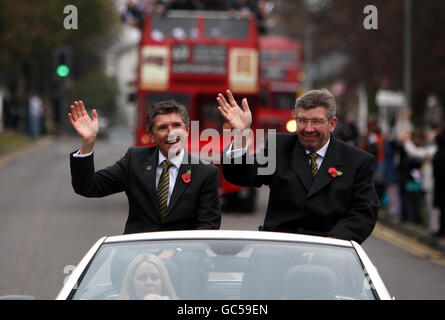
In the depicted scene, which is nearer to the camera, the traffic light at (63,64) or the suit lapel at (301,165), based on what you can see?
the suit lapel at (301,165)

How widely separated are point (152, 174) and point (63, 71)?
7.00m

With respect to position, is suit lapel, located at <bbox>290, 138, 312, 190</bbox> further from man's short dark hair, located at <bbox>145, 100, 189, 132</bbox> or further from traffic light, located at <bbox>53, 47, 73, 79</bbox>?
traffic light, located at <bbox>53, 47, 73, 79</bbox>

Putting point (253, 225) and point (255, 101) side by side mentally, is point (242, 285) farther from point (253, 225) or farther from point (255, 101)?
point (255, 101)

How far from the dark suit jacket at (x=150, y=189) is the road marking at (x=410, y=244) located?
7.76 m

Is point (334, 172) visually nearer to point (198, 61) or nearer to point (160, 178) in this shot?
point (160, 178)

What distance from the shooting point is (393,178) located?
1883cm

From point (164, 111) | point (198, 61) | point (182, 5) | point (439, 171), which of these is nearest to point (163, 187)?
point (164, 111)

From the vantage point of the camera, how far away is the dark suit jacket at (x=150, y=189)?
589 cm

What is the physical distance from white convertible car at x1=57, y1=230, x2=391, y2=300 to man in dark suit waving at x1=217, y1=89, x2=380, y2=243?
45.0 inches

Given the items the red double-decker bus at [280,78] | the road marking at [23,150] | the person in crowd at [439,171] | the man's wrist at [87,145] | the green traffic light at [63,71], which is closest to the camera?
the man's wrist at [87,145]

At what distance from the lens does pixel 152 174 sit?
19.7 ft

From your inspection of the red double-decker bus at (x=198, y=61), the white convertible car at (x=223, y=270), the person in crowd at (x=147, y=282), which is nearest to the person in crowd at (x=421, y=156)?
the red double-decker bus at (x=198, y=61)

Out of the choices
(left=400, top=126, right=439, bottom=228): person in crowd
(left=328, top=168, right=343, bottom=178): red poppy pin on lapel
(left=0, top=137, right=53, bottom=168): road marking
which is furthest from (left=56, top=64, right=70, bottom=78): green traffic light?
(left=0, top=137, right=53, bottom=168): road marking

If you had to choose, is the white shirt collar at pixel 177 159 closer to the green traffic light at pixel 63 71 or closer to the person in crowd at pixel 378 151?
the green traffic light at pixel 63 71
